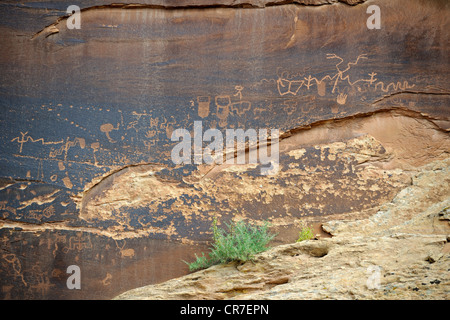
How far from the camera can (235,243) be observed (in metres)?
4.55

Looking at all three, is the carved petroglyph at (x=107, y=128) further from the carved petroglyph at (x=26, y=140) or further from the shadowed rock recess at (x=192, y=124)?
the carved petroglyph at (x=26, y=140)

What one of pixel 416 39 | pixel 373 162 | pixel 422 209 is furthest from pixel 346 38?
pixel 422 209

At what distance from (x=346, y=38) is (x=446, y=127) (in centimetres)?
151

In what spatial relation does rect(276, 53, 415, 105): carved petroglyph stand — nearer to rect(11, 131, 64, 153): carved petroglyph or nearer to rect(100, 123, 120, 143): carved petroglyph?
rect(100, 123, 120, 143): carved petroglyph

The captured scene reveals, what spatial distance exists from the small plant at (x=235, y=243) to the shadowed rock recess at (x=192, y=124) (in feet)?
0.49

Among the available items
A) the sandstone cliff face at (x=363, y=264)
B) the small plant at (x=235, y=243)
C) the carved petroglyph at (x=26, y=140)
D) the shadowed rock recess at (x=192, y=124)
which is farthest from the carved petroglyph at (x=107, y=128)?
the sandstone cliff face at (x=363, y=264)

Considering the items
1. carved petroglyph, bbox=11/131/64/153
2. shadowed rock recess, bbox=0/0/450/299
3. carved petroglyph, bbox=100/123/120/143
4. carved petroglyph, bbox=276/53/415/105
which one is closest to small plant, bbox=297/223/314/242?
shadowed rock recess, bbox=0/0/450/299

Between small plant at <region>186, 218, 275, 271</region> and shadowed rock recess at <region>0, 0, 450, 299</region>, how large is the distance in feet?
0.49

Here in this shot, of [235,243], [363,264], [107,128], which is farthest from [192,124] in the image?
[363,264]

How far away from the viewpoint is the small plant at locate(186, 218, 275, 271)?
4.20 m

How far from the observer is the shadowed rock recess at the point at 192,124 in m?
4.74

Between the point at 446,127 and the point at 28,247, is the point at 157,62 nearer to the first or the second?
the point at 28,247

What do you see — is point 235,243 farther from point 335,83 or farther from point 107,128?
point 335,83

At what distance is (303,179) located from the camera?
491 cm
